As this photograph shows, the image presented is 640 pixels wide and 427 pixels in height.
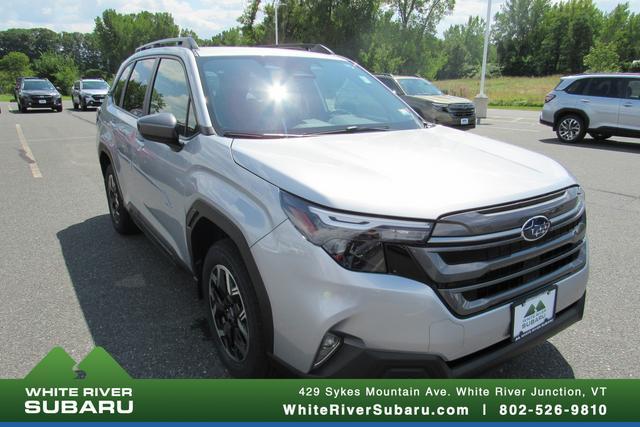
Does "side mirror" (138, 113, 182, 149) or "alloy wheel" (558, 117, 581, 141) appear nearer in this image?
"side mirror" (138, 113, 182, 149)

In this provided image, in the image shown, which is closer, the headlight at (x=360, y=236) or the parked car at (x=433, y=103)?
the headlight at (x=360, y=236)

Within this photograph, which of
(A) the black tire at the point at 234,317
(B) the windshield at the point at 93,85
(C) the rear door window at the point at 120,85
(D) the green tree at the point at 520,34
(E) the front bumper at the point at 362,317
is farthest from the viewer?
(D) the green tree at the point at 520,34

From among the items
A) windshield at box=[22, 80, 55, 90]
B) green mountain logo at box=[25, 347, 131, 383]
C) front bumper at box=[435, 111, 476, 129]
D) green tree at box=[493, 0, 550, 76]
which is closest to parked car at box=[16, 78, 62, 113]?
windshield at box=[22, 80, 55, 90]

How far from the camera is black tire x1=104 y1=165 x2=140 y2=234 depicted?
4801 mm

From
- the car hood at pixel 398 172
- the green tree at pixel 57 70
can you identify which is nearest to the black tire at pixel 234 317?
the car hood at pixel 398 172

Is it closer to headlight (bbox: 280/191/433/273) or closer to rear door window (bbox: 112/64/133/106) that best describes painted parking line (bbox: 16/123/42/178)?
rear door window (bbox: 112/64/133/106)

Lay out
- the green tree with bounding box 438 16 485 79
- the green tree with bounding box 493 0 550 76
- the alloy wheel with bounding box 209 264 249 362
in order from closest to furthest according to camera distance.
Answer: the alloy wheel with bounding box 209 264 249 362 → the green tree with bounding box 493 0 550 76 → the green tree with bounding box 438 16 485 79

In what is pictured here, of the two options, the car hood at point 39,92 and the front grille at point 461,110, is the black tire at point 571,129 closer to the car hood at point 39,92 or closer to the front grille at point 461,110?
the front grille at point 461,110

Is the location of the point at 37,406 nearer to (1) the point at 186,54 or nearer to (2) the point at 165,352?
(2) the point at 165,352

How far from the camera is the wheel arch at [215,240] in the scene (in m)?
2.15

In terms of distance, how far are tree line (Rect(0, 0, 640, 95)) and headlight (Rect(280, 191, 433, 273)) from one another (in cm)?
4762

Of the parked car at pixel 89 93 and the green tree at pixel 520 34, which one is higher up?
the green tree at pixel 520 34

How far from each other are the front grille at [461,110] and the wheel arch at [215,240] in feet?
38.1

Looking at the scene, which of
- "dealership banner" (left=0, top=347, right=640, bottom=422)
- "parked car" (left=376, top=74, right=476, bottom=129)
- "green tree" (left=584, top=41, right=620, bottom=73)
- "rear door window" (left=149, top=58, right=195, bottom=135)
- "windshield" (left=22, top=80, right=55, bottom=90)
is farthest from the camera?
"green tree" (left=584, top=41, right=620, bottom=73)
